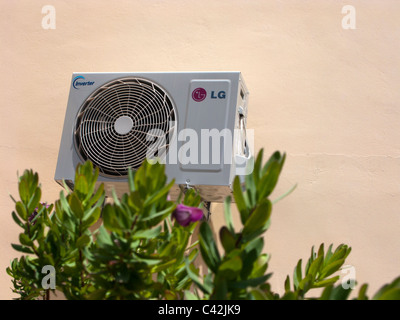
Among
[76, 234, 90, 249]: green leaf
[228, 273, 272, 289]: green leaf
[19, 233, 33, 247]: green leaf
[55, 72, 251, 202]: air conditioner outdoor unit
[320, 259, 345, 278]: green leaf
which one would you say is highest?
[55, 72, 251, 202]: air conditioner outdoor unit

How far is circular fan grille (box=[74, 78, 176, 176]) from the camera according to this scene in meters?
1.48

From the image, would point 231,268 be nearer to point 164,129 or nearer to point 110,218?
point 110,218

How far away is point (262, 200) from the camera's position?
2.25 ft

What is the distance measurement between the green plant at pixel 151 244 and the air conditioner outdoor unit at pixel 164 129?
467 millimetres

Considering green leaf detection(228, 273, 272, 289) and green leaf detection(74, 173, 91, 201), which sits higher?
green leaf detection(74, 173, 91, 201)

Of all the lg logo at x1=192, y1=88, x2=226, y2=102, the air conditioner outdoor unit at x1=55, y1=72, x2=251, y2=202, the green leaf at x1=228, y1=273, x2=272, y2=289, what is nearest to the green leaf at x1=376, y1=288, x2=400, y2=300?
the green leaf at x1=228, y1=273, x2=272, y2=289

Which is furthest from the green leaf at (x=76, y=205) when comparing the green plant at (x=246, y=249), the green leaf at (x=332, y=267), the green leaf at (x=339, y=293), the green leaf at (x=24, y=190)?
the green leaf at (x=332, y=267)

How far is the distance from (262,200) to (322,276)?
484mm

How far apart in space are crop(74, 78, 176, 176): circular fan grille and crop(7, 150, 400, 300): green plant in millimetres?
488

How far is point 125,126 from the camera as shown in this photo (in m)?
1.50

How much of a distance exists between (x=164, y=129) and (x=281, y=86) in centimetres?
56

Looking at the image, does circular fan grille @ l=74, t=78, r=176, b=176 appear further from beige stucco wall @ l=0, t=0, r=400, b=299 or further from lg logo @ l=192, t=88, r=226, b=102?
beige stucco wall @ l=0, t=0, r=400, b=299

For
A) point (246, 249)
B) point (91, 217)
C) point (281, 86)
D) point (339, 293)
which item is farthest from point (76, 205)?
point (281, 86)

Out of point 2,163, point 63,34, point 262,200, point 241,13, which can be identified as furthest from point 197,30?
point 262,200
